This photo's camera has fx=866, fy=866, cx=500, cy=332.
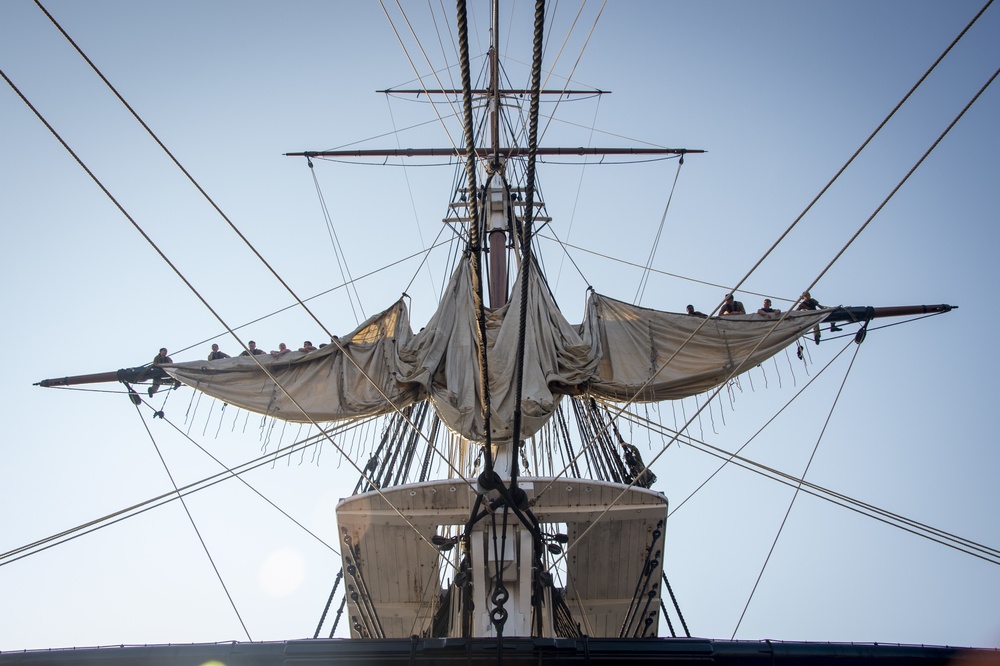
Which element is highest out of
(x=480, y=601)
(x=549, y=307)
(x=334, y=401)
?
(x=549, y=307)

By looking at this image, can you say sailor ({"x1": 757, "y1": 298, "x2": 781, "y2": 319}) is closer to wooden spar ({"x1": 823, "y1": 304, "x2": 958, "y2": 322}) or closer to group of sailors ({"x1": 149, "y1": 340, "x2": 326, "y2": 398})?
wooden spar ({"x1": 823, "y1": 304, "x2": 958, "y2": 322})

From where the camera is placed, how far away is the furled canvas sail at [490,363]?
8.42m

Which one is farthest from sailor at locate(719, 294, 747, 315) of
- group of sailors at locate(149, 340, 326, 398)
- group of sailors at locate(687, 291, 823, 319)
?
group of sailors at locate(149, 340, 326, 398)

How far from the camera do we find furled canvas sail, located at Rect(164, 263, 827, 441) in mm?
8422

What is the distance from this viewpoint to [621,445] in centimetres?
1012

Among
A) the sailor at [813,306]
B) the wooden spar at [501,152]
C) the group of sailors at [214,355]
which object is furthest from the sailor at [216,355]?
the sailor at [813,306]

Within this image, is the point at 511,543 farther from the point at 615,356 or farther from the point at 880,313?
the point at 880,313

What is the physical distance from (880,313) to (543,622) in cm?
462

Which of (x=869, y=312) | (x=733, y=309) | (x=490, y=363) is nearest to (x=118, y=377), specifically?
(x=490, y=363)

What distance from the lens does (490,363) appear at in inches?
323

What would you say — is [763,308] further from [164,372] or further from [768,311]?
[164,372]

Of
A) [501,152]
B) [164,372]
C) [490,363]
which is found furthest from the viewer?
[501,152]

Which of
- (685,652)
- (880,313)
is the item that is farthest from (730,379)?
(685,652)

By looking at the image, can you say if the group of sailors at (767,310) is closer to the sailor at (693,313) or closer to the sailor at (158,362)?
the sailor at (693,313)
